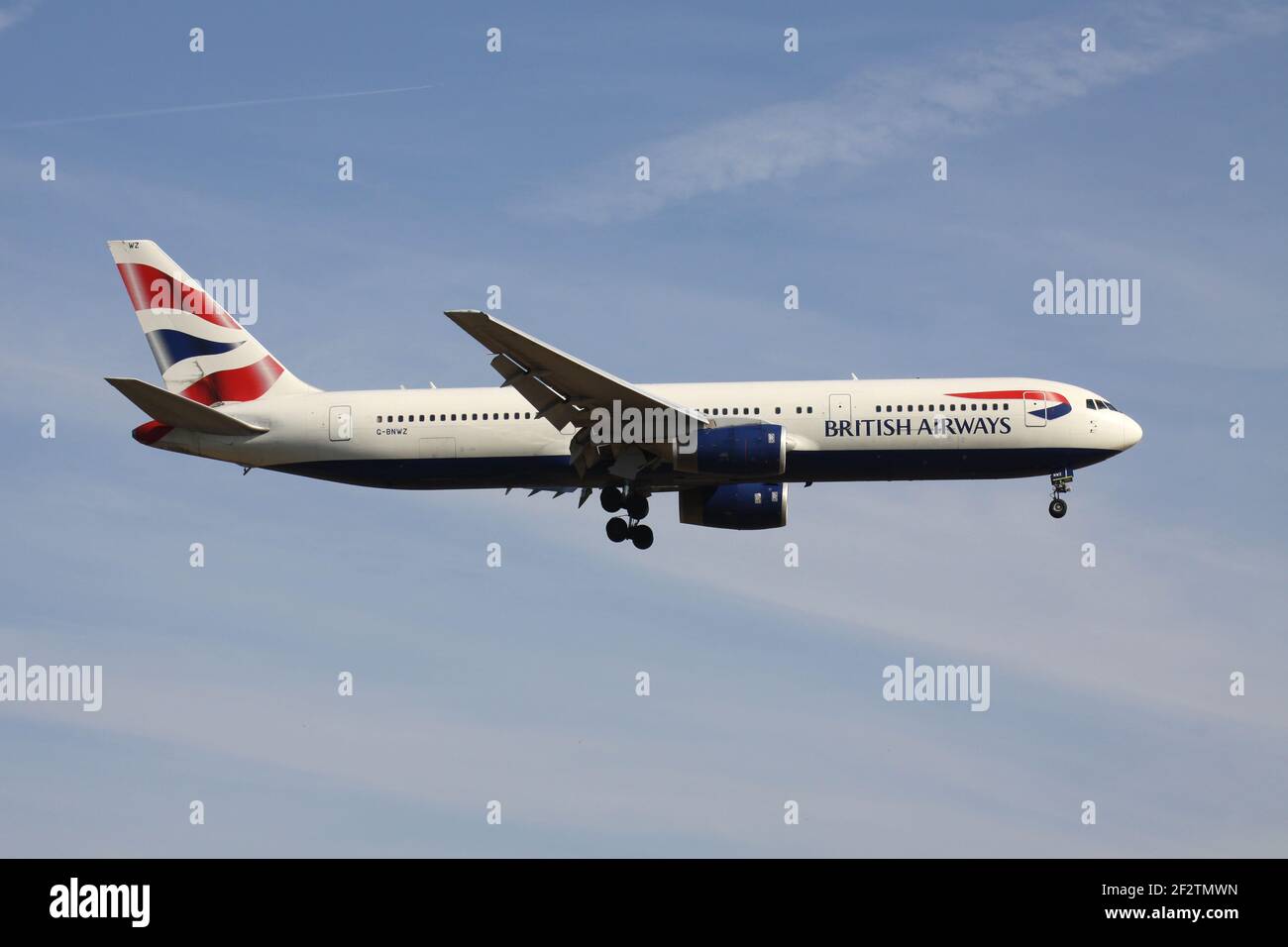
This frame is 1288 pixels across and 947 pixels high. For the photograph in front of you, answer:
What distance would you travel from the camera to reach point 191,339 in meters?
52.8

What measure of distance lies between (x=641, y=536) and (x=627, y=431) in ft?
15.4

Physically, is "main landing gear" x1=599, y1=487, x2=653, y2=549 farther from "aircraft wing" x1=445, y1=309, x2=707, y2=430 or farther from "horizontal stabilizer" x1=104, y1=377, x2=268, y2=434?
"horizontal stabilizer" x1=104, y1=377, x2=268, y2=434

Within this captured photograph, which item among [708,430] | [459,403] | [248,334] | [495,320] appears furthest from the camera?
[248,334]

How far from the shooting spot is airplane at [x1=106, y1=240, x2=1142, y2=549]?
4675 centimetres

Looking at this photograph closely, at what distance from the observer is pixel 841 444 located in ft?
156

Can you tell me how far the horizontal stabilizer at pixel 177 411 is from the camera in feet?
154

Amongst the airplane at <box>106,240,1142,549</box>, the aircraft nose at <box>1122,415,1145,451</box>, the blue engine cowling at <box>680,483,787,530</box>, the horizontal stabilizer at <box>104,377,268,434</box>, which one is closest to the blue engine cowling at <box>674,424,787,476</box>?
the airplane at <box>106,240,1142,549</box>

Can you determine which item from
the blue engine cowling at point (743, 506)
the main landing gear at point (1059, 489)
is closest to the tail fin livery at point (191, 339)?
the blue engine cowling at point (743, 506)

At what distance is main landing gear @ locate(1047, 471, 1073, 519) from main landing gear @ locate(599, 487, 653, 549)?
12.0 metres

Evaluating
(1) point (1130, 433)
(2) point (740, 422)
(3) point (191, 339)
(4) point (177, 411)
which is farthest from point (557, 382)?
(1) point (1130, 433)

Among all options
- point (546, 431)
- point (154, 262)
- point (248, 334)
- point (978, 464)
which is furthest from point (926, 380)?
point (154, 262)

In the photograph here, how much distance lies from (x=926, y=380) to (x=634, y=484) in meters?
9.08

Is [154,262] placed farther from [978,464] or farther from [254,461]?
[978,464]

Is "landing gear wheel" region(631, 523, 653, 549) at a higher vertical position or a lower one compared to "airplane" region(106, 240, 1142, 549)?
lower
